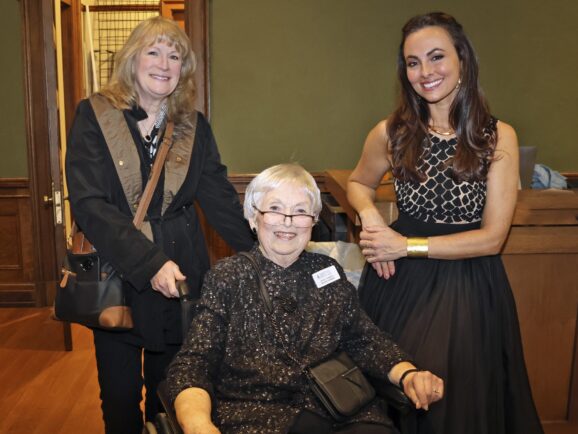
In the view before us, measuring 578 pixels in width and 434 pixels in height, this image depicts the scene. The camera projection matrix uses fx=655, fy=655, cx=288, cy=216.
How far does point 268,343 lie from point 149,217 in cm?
59

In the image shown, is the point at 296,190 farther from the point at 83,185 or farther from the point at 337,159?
the point at 337,159

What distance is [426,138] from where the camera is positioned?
6.86 ft

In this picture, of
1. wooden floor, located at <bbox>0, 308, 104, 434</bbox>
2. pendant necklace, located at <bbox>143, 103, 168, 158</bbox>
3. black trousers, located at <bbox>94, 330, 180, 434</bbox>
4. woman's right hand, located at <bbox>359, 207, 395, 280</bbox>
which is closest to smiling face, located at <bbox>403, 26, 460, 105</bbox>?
woman's right hand, located at <bbox>359, 207, 395, 280</bbox>

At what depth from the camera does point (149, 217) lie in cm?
207

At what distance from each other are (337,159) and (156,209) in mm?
2689

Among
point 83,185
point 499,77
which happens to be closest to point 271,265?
point 83,185

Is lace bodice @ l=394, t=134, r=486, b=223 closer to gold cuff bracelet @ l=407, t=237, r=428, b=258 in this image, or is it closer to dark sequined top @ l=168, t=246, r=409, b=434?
gold cuff bracelet @ l=407, t=237, r=428, b=258

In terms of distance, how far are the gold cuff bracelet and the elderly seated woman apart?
0.26 metres

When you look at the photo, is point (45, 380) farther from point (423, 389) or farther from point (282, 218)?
point (423, 389)

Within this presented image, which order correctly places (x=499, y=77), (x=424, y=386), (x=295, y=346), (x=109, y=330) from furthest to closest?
(x=499, y=77)
(x=109, y=330)
(x=295, y=346)
(x=424, y=386)

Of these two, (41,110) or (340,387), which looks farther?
(41,110)

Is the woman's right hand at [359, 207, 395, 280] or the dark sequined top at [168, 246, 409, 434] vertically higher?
the woman's right hand at [359, 207, 395, 280]

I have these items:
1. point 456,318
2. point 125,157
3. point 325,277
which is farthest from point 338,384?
point 125,157

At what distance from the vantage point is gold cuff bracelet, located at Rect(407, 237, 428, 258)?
2.03 metres
